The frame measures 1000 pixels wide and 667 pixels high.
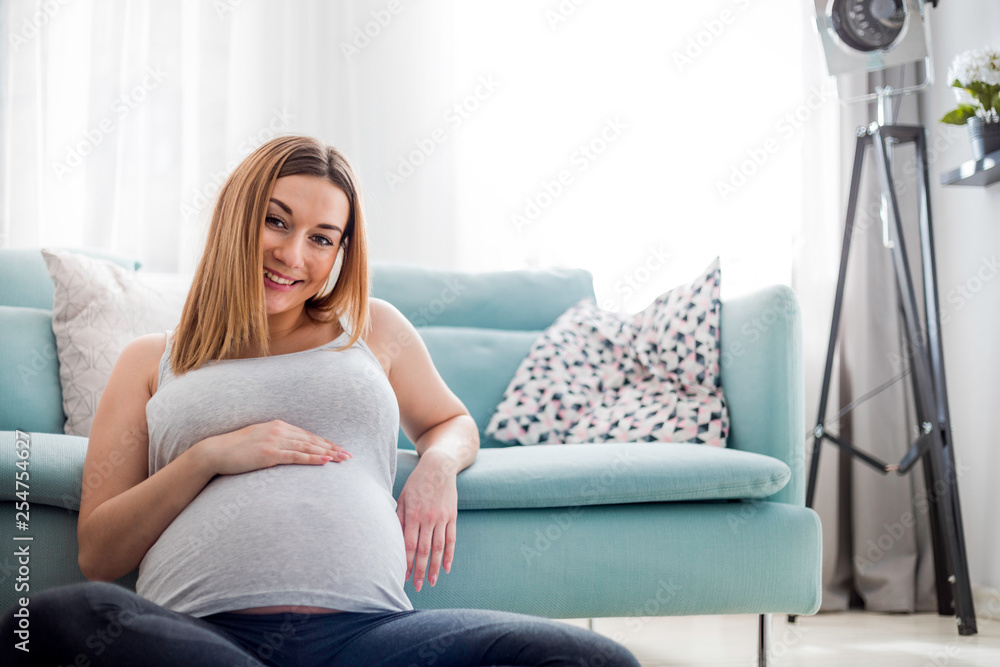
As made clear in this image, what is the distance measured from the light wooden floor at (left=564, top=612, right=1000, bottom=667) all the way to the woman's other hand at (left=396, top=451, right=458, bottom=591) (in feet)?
3.10

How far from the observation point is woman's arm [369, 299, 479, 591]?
1.02 metres

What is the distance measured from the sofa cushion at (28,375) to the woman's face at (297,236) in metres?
0.74

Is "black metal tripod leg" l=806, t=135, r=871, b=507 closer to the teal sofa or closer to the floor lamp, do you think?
the floor lamp

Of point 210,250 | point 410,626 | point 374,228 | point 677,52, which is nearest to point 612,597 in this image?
point 410,626

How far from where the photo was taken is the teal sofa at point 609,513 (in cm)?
Result: 117

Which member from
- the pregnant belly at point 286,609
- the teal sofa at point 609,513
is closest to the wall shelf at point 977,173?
the teal sofa at point 609,513

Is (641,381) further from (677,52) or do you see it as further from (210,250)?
(677,52)

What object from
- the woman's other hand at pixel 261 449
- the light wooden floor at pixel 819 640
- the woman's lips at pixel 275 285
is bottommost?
the light wooden floor at pixel 819 640

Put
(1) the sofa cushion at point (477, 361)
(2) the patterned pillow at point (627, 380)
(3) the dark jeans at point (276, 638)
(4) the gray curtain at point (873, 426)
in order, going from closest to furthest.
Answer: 1. (3) the dark jeans at point (276, 638)
2. (2) the patterned pillow at point (627, 380)
3. (1) the sofa cushion at point (477, 361)
4. (4) the gray curtain at point (873, 426)

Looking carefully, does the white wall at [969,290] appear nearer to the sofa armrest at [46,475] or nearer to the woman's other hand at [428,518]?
the woman's other hand at [428,518]

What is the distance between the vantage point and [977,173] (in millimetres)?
2246

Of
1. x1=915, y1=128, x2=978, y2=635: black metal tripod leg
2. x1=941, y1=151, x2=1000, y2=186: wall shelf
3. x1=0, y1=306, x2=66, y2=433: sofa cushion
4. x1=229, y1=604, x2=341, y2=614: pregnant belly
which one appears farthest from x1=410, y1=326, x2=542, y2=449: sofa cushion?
x1=941, y1=151, x2=1000, y2=186: wall shelf

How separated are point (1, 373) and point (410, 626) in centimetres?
114

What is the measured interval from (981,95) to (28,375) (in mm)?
2507
